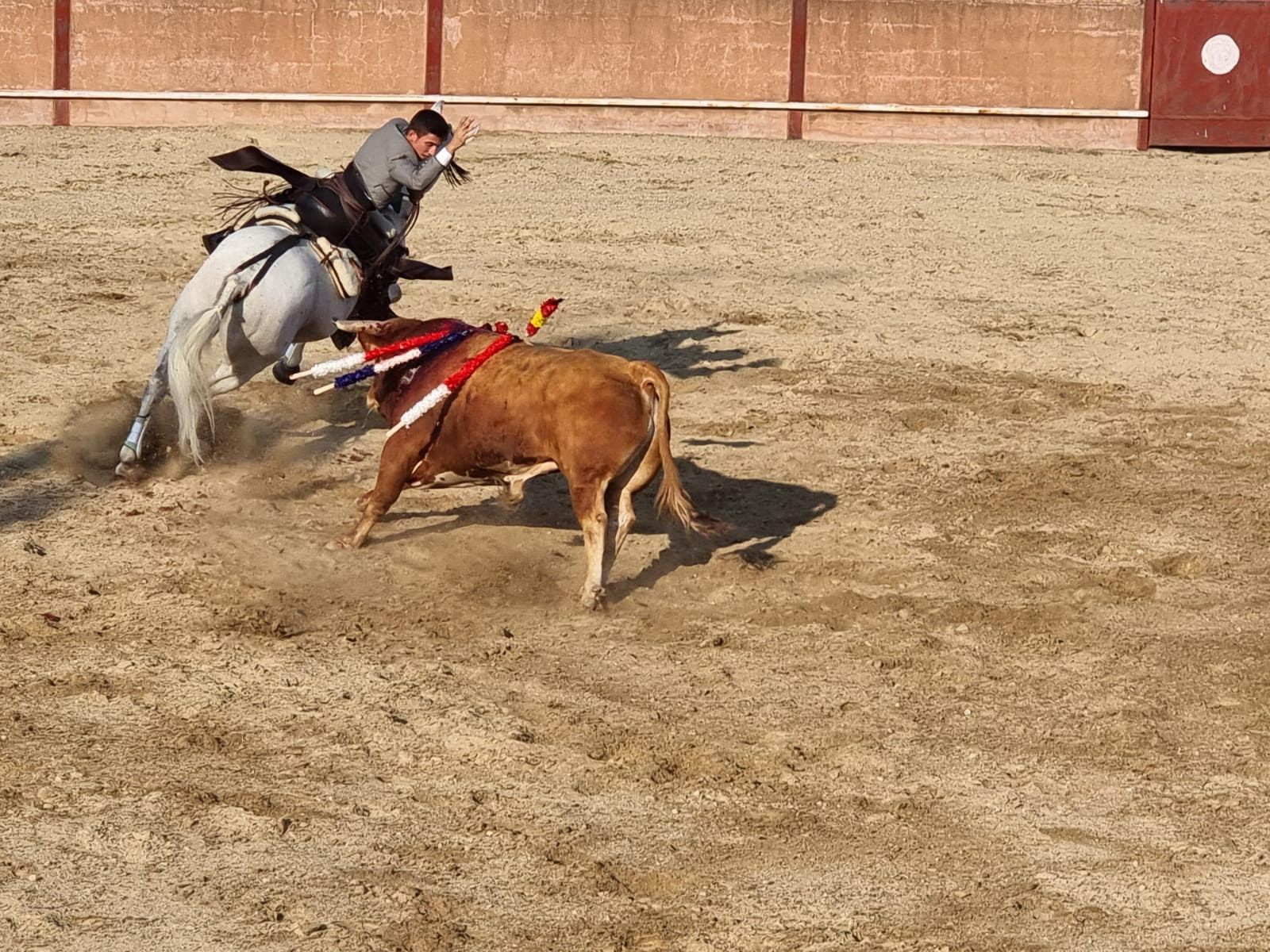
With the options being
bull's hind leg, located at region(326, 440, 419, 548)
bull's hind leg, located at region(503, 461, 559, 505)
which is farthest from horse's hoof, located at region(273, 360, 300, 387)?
bull's hind leg, located at region(503, 461, 559, 505)

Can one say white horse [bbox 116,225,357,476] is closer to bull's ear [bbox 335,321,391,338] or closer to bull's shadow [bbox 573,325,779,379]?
bull's ear [bbox 335,321,391,338]

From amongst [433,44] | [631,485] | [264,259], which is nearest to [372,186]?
[264,259]

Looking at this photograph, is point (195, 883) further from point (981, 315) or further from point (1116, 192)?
point (1116, 192)

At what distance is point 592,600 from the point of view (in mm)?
7281

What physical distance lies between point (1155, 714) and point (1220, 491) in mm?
2581

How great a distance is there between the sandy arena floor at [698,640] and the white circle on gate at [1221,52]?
3.77m

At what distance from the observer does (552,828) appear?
566cm

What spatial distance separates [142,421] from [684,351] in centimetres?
333

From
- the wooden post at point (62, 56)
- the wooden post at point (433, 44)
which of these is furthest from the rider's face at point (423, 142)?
the wooden post at point (62, 56)

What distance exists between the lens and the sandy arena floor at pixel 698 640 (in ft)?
17.5

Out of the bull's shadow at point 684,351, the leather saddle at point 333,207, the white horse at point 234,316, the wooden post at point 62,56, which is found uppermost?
the wooden post at point 62,56

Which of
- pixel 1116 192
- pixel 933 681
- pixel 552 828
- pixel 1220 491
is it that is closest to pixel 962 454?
pixel 1220 491

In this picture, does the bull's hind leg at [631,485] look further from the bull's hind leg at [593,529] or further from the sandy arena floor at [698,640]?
the sandy arena floor at [698,640]

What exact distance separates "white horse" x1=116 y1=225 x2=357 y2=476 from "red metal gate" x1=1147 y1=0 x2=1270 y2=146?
31.5 feet
